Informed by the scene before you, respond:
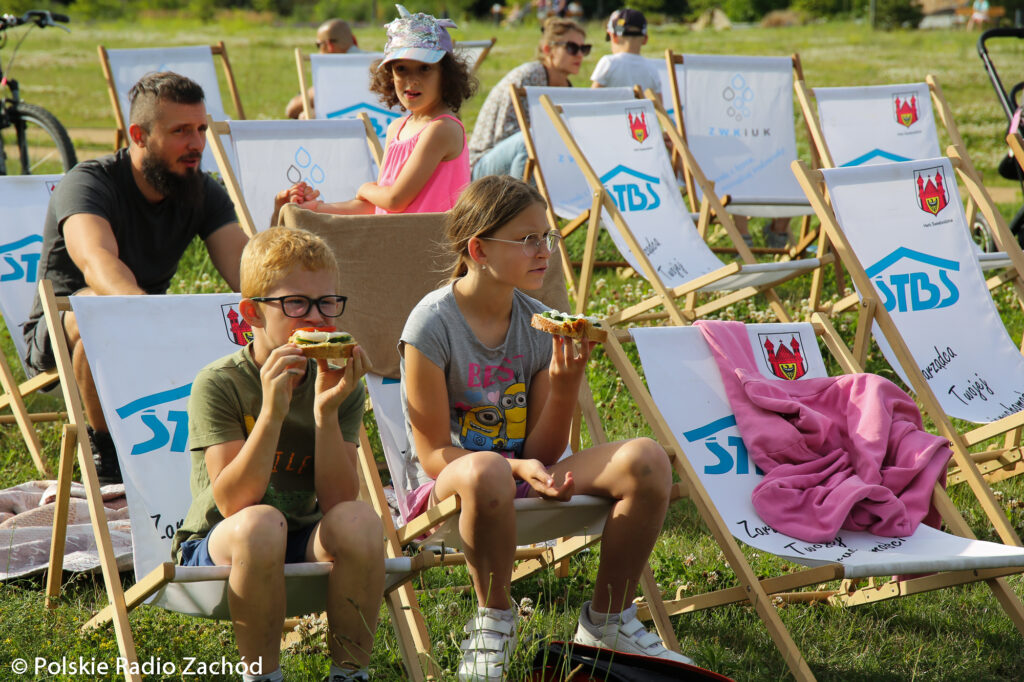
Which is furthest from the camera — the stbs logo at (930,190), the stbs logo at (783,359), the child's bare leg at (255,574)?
the stbs logo at (930,190)

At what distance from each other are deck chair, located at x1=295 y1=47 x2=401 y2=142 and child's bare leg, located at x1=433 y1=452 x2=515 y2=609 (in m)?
4.88

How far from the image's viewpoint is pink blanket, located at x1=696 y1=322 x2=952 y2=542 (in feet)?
9.87

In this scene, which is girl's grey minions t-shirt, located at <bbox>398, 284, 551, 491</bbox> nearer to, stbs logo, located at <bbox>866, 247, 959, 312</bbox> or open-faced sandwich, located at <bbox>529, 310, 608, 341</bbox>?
open-faced sandwich, located at <bbox>529, 310, 608, 341</bbox>

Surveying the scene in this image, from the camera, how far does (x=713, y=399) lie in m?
3.32

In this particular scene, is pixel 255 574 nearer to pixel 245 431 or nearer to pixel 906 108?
pixel 245 431

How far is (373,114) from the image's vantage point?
7207mm

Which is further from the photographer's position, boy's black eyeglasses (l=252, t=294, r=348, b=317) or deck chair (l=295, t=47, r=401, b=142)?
deck chair (l=295, t=47, r=401, b=142)

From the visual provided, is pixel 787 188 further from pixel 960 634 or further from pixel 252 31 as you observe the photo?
pixel 252 31

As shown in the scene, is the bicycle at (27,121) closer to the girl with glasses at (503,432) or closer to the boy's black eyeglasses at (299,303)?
the girl with glasses at (503,432)

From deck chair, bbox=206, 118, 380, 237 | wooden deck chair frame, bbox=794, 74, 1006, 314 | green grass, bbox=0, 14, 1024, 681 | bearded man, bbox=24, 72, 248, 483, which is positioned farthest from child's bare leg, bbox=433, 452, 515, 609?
wooden deck chair frame, bbox=794, 74, 1006, 314

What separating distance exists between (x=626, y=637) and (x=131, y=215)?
2.22 meters

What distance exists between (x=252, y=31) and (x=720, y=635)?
86.5ft

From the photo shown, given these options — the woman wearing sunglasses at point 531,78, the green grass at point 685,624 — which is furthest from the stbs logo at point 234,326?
the woman wearing sunglasses at point 531,78

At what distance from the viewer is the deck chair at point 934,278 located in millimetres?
3982
